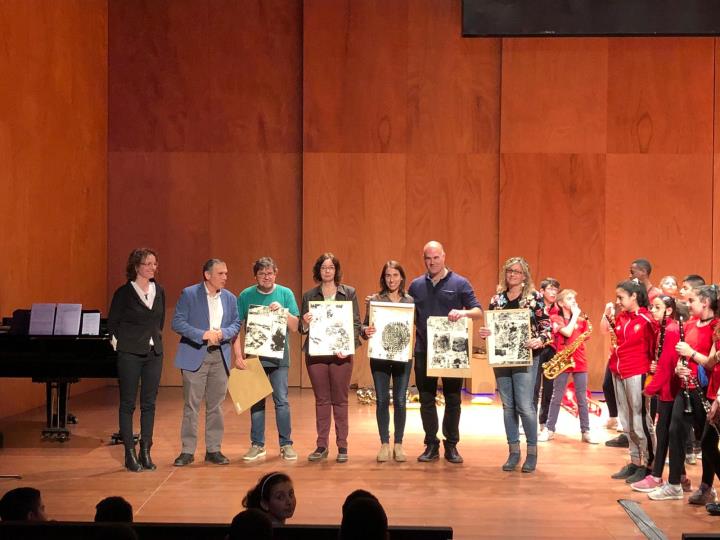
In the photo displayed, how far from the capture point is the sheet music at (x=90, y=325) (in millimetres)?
6887

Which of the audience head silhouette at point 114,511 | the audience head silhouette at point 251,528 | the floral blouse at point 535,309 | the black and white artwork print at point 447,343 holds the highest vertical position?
the floral blouse at point 535,309

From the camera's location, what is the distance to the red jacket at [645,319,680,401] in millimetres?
5305

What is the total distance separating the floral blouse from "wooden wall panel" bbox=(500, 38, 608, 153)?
4.60 metres

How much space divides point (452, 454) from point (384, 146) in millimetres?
4996

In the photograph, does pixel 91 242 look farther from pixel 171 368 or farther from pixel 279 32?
pixel 279 32

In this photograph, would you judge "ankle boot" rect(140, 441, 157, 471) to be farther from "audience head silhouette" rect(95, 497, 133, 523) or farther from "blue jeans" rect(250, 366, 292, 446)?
"audience head silhouette" rect(95, 497, 133, 523)

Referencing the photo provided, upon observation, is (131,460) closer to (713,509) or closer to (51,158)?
(713,509)

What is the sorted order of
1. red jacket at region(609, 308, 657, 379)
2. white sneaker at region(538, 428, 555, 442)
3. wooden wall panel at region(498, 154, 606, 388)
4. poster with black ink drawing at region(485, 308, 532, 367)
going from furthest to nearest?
wooden wall panel at region(498, 154, 606, 388), white sneaker at region(538, 428, 555, 442), poster with black ink drawing at region(485, 308, 532, 367), red jacket at region(609, 308, 657, 379)

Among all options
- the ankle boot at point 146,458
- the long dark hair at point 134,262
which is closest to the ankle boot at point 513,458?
the ankle boot at point 146,458

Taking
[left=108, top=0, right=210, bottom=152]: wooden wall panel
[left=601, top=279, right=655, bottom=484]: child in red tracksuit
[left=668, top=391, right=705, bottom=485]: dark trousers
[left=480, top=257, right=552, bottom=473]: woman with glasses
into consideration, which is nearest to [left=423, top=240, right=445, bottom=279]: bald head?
[left=480, top=257, right=552, bottom=473]: woman with glasses

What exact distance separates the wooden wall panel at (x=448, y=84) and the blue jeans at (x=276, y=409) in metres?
4.77

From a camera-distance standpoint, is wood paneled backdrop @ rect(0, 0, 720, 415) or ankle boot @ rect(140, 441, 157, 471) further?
wood paneled backdrop @ rect(0, 0, 720, 415)

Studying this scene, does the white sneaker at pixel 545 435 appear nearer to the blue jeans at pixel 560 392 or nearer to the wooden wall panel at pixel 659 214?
the blue jeans at pixel 560 392

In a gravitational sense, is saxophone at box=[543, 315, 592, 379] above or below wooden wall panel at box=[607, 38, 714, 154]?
below
